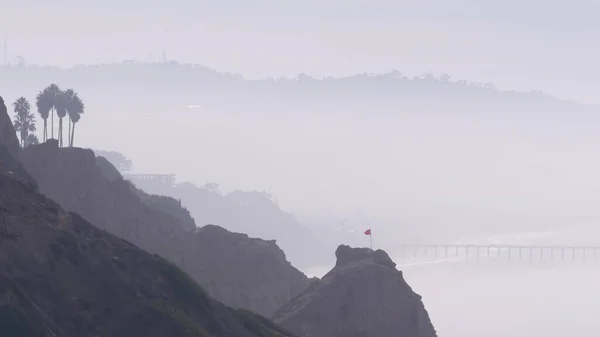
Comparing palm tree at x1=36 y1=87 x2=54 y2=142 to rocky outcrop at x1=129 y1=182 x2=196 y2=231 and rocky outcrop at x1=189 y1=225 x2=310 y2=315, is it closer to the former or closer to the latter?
rocky outcrop at x1=129 y1=182 x2=196 y2=231

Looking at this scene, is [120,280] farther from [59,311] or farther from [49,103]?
[49,103]

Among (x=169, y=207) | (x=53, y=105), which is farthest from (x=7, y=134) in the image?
(x=53, y=105)

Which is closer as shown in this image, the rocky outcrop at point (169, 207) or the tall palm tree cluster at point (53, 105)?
the rocky outcrop at point (169, 207)

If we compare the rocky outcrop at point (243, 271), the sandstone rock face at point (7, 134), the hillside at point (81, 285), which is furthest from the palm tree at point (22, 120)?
the hillside at point (81, 285)

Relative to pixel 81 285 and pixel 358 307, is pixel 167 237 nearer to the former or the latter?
pixel 358 307

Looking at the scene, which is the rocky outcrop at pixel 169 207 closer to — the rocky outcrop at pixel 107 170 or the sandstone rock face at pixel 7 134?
the rocky outcrop at pixel 107 170

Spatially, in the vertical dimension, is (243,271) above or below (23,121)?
below

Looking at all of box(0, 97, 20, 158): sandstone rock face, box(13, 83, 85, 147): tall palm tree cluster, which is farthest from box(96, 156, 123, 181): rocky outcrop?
box(0, 97, 20, 158): sandstone rock face
